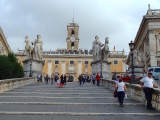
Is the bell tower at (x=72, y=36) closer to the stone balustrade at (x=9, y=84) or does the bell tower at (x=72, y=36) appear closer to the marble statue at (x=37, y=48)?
the marble statue at (x=37, y=48)

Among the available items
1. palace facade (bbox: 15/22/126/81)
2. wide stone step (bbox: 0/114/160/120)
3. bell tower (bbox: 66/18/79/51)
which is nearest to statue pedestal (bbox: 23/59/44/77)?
wide stone step (bbox: 0/114/160/120)

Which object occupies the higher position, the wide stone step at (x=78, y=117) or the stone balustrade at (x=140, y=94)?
the stone balustrade at (x=140, y=94)

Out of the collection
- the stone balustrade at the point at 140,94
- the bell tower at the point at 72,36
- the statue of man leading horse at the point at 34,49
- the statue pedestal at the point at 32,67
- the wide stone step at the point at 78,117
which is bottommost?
the wide stone step at the point at 78,117

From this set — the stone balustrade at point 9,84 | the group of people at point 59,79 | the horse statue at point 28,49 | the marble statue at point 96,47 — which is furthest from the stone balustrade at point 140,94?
the horse statue at point 28,49

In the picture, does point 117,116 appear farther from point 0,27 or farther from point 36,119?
point 0,27

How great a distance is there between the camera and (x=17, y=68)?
2794 centimetres

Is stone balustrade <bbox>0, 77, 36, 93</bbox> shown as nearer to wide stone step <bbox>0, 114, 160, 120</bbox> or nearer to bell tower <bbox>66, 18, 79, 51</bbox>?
wide stone step <bbox>0, 114, 160, 120</bbox>

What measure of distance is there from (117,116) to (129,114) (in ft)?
1.86

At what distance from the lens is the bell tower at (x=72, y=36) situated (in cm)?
9219

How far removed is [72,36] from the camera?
9262cm

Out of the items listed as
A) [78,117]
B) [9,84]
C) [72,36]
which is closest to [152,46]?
[9,84]

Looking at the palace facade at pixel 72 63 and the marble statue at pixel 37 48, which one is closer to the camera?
the marble statue at pixel 37 48

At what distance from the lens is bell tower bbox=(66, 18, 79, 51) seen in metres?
92.2

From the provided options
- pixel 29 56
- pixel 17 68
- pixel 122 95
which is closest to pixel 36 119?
pixel 122 95
